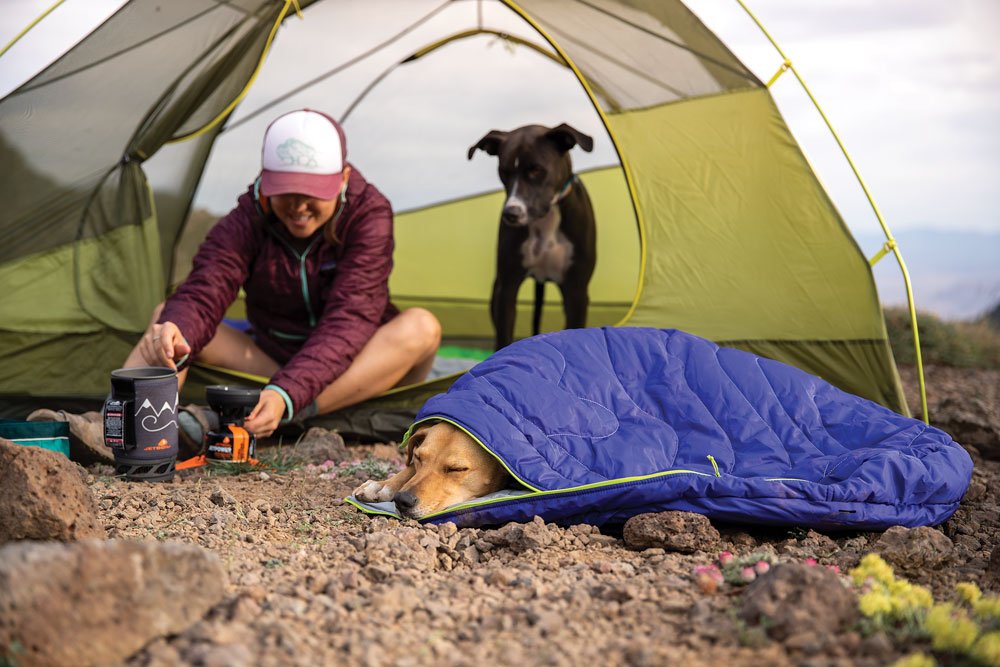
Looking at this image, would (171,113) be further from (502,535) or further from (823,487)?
(823,487)

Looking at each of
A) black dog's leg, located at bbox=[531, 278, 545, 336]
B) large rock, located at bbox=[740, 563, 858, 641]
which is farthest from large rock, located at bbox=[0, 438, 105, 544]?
black dog's leg, located at bbox=[531, 278, 545, 336]

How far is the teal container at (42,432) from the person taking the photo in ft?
10.6

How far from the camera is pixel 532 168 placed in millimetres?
4359

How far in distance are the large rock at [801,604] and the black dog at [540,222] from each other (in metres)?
2.65

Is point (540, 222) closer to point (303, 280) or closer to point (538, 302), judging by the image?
point (538, 302)

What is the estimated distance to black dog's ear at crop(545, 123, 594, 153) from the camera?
4203 mm

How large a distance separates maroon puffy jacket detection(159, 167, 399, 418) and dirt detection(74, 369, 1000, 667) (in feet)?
2.03

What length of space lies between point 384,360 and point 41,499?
1676mm

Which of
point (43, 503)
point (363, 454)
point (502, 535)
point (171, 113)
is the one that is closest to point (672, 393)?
point (502, 535)

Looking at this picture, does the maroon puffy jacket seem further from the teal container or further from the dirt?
the dirt

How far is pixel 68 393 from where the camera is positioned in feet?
13.2

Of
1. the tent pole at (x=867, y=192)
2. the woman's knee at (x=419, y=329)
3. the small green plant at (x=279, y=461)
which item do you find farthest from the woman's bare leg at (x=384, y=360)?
the tent pole at (x=867, y=192)

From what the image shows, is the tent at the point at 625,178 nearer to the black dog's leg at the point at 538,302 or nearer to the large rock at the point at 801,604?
the black dog's leg at the point at 538,302

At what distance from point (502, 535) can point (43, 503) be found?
108 centimetres
